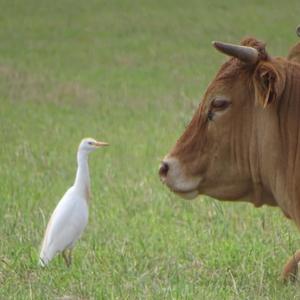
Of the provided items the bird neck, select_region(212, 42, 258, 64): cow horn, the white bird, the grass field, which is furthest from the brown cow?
the bird neck

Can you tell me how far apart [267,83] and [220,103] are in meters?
0.37

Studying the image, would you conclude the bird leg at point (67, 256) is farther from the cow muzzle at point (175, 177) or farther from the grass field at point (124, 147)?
the cow muzzle at point (175, 177)

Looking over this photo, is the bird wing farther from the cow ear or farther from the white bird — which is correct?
the cow ear

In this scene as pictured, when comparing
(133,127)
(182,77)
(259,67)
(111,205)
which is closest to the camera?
(259,67)

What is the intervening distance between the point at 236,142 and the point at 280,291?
4.49 ft

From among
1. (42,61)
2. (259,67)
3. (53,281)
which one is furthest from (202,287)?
(42,61)

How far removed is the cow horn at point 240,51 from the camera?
6164mm

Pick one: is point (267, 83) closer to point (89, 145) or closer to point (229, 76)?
point (229, 76)

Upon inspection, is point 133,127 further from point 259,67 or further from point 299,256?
point 259,67

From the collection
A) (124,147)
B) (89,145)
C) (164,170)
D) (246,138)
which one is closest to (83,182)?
(89,145)

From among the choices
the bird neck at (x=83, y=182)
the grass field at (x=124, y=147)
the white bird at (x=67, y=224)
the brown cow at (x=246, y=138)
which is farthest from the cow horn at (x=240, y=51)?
the bird neck at (x=83, y=182)

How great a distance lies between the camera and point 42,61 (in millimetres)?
25609

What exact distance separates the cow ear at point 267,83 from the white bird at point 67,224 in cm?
262

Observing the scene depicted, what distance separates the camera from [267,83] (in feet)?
20.1
